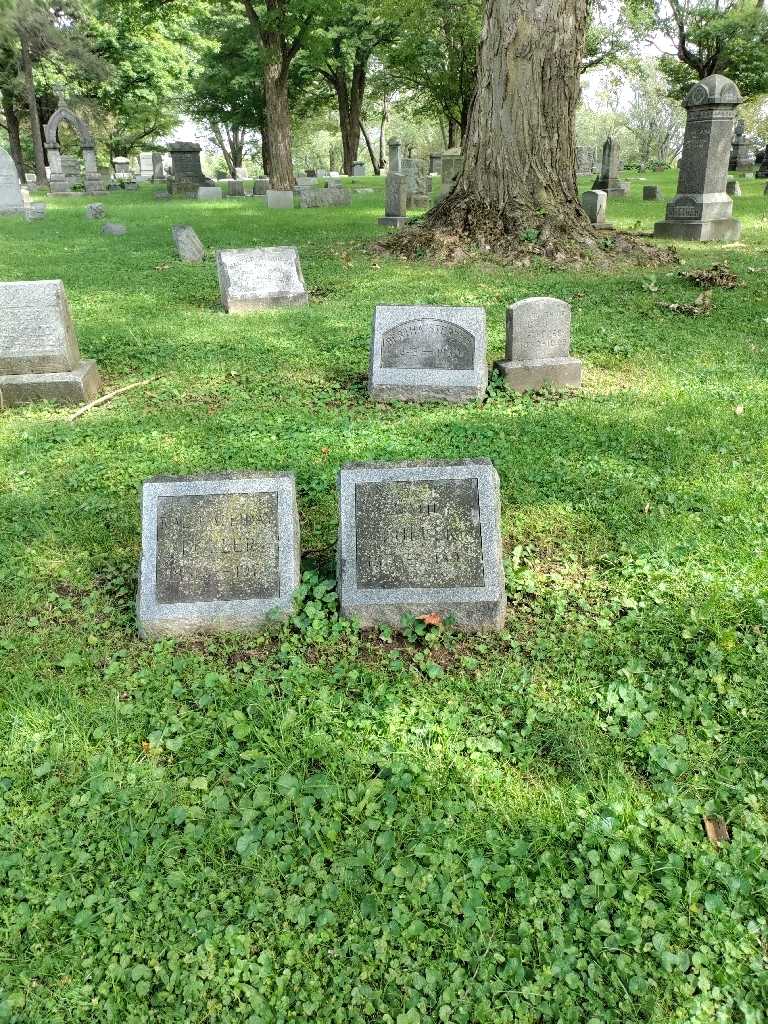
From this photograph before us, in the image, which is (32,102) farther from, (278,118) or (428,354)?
(428,354)

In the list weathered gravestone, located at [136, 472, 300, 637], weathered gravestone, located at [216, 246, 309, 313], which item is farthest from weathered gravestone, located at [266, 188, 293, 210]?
weathered gravestone, located at [136, 472, 300, 637]

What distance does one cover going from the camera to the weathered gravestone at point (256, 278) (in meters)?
9.35

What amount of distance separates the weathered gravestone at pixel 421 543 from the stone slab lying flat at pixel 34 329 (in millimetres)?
4128

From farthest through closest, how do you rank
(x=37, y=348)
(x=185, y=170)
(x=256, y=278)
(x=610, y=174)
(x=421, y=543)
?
(x=185, y=170) → (x=610, y=174) → (x=256, y=278) → (x=37, y=348) → (x=421, y=543)

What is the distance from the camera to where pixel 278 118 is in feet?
68.0

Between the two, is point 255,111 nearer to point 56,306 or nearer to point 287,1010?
point 56,306

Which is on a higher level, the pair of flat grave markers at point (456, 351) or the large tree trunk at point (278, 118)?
the large tree trunk at point (278, 118)

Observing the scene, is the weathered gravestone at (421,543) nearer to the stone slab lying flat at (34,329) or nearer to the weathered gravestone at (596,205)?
the stone slab lying flat at (34,329)

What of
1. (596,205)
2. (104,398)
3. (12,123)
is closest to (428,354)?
(104,398)

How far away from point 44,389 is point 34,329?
1.70 ft

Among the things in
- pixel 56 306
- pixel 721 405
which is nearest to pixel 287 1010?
pixel 721 405

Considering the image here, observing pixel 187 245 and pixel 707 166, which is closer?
pixel 187 245

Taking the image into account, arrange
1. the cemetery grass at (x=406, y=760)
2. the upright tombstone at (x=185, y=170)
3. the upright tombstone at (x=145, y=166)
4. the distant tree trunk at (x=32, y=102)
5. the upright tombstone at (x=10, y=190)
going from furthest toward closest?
the upright tombstone at (x=145, y=166) → the distant tree trunk at (x=32, y=102) → the upright tombstone at (x=185, y=170) → the upright tombstone at (x=10, y=190) → the cemetery grass at (x=406, y=760)

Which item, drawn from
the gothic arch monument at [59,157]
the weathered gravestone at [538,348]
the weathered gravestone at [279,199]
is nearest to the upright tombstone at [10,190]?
the weathered gravestone at [279,199]
